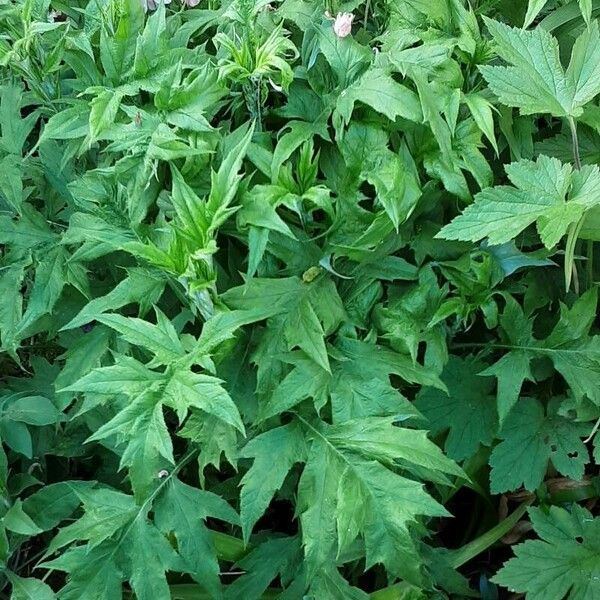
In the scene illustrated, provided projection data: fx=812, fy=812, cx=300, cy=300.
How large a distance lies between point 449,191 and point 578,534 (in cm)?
67

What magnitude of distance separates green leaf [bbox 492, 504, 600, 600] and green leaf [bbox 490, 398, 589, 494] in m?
0.08

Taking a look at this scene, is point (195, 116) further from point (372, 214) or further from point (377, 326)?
point (377, 326)

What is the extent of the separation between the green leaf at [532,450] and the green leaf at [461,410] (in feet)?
0.11

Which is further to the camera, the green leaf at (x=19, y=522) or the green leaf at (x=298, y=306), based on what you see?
the green leaf at (x=19, y=522)

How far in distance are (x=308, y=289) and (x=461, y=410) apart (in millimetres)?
381

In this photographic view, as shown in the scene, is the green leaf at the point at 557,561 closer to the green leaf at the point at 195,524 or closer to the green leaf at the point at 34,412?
the green leaf at the point at 195,524

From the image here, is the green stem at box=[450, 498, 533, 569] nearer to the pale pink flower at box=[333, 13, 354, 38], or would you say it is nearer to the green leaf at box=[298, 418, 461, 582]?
the green leaf at box=[298, 418, 461, 582]

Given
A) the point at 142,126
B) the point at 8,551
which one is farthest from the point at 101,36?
the point at 8,551

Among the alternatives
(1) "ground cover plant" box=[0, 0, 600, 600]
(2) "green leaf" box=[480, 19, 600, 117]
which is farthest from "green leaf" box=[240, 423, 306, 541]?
(2) "green leaf" box=[480, 19, 600, 117]

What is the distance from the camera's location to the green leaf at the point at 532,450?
4.73 ft

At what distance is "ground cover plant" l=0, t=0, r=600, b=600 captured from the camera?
124 centimetres

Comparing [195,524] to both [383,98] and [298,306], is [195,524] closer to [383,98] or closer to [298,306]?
[298,306]

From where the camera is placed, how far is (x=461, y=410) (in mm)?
1464

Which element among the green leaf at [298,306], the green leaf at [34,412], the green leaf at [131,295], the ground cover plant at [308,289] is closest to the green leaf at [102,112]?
the ground cover plant at [308,289]
